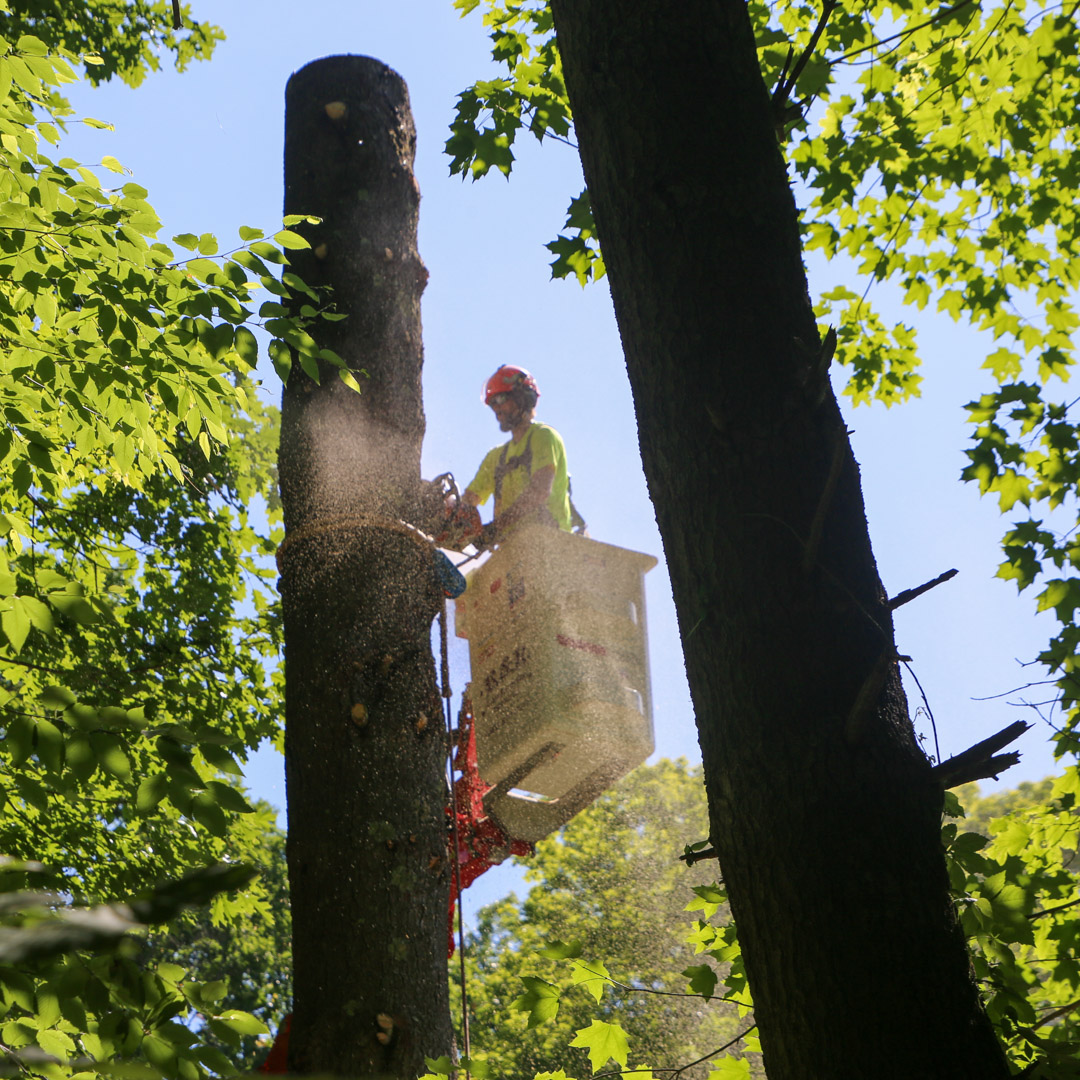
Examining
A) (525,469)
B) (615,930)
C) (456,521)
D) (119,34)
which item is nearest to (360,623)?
(456,521)

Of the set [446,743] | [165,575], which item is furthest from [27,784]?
[165,575]

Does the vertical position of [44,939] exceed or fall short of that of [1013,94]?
it falls short

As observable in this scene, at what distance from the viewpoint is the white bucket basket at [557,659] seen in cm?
441

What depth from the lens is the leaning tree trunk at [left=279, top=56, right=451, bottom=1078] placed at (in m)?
2.61

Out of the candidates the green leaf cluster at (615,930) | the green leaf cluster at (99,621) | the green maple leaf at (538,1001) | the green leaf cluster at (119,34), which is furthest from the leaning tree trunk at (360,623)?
the green leaf cluster at (615,930)

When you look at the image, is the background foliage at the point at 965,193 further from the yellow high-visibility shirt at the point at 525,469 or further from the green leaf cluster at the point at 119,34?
the green leaf cluster at the point at 119,34

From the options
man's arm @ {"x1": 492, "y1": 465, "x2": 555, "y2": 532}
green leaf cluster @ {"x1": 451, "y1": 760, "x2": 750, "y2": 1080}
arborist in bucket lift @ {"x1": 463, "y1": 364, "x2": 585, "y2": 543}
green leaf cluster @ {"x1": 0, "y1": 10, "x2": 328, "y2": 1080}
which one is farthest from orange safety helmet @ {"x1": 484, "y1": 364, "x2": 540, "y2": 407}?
green leaf cluster @ {"x1": 451, "y1": 760, "x2": 750, "y2": 1080}

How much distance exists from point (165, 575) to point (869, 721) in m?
6.37

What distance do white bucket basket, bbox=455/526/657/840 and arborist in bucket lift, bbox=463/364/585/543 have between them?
34 centimetres

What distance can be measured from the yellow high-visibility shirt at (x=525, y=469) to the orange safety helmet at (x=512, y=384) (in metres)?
0.27

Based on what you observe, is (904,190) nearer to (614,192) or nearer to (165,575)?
(614,192)

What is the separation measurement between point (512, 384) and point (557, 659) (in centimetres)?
186

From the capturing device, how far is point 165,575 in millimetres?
6949

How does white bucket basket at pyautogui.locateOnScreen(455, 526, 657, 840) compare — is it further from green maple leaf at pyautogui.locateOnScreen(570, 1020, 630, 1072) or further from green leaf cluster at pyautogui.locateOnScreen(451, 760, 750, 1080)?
green leaf cluster at pyautogui.locateOnScreen(451, 760, 750, 1080)
